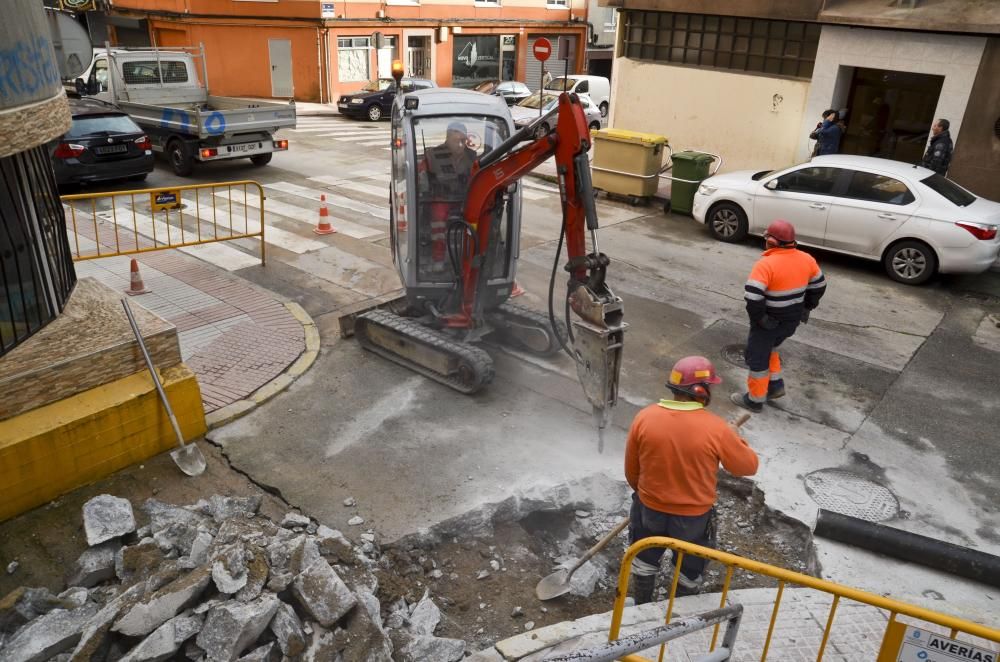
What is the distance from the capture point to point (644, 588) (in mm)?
4848

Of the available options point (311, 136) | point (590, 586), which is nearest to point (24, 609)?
point (590, 586)

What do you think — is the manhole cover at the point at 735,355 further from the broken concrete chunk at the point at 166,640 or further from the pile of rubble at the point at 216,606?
the broken concrete chunk at the point at 166,640

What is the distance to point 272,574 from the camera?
177 inches

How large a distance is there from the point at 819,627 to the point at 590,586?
139 centimetres

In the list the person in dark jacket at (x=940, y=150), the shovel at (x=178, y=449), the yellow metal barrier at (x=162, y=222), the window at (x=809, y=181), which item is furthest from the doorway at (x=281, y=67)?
the shovel at (x=178, y=449)

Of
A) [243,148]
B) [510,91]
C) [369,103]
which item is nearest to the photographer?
[243,148]

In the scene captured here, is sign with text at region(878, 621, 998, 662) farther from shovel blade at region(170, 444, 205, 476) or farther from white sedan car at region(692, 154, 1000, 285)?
white sedan car at region(692, 154, 1000, 285)

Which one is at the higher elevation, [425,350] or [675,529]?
[675,529]

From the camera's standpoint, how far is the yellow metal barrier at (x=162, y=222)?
10594mm

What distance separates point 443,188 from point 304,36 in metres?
22.3

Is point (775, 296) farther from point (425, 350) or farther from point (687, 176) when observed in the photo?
point (687, 176)

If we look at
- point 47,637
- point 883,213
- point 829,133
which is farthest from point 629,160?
point 47,637

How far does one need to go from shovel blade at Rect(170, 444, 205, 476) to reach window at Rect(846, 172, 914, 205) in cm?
957

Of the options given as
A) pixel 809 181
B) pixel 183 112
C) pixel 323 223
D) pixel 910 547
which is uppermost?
pixel 183 112
